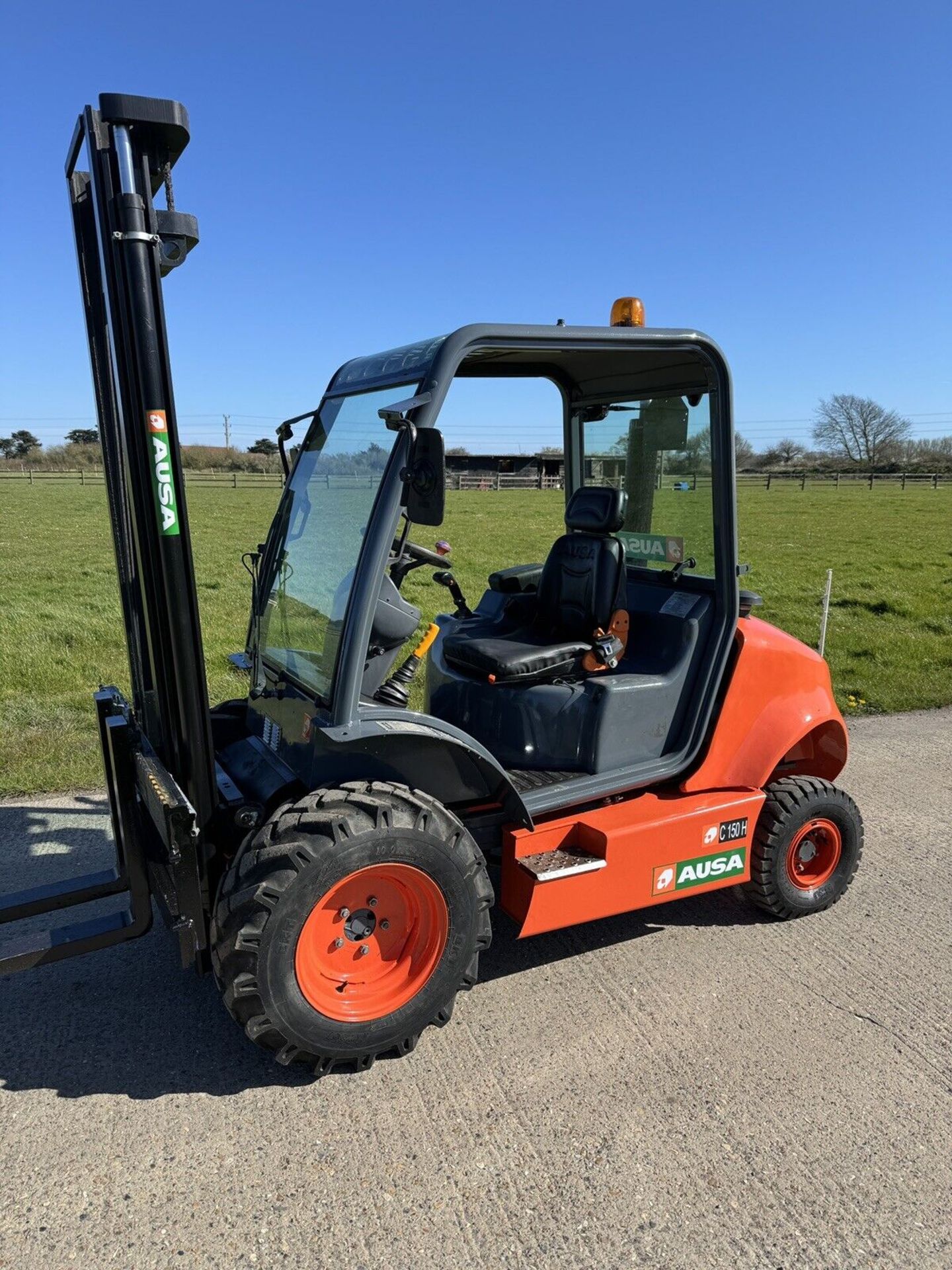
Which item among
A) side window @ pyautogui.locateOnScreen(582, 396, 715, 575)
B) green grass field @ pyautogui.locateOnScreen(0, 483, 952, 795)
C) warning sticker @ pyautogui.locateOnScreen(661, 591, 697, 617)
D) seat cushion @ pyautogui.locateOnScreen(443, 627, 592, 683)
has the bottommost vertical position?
green grass field @ pyautogui.locateOnScreen(0, 483, 952, 795)

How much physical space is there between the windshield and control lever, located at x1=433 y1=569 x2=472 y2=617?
617 millimetres

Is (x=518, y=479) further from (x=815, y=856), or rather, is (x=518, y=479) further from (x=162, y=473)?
(x=162, y=473)

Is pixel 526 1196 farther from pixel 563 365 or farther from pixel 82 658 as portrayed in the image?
pixel 82 658

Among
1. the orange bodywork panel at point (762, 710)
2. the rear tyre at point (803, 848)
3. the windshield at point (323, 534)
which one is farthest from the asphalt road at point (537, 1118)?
the windshield at point (323, 534)

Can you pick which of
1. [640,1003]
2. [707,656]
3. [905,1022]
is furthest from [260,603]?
[905,1022]

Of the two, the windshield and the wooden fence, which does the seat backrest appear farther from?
the wooden fence

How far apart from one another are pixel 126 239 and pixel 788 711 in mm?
3191

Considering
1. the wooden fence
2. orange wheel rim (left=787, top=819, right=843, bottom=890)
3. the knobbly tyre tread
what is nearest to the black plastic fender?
the knobbly tyre tread

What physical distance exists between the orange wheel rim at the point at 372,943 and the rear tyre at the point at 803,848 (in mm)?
1642

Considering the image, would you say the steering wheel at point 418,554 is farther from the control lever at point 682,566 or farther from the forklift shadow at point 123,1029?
the forklift shadow at point 123,1029

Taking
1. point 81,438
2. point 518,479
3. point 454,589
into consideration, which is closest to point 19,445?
point 81,438

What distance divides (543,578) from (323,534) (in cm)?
126

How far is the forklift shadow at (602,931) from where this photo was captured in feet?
12.5

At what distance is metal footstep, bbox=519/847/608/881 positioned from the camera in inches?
135
